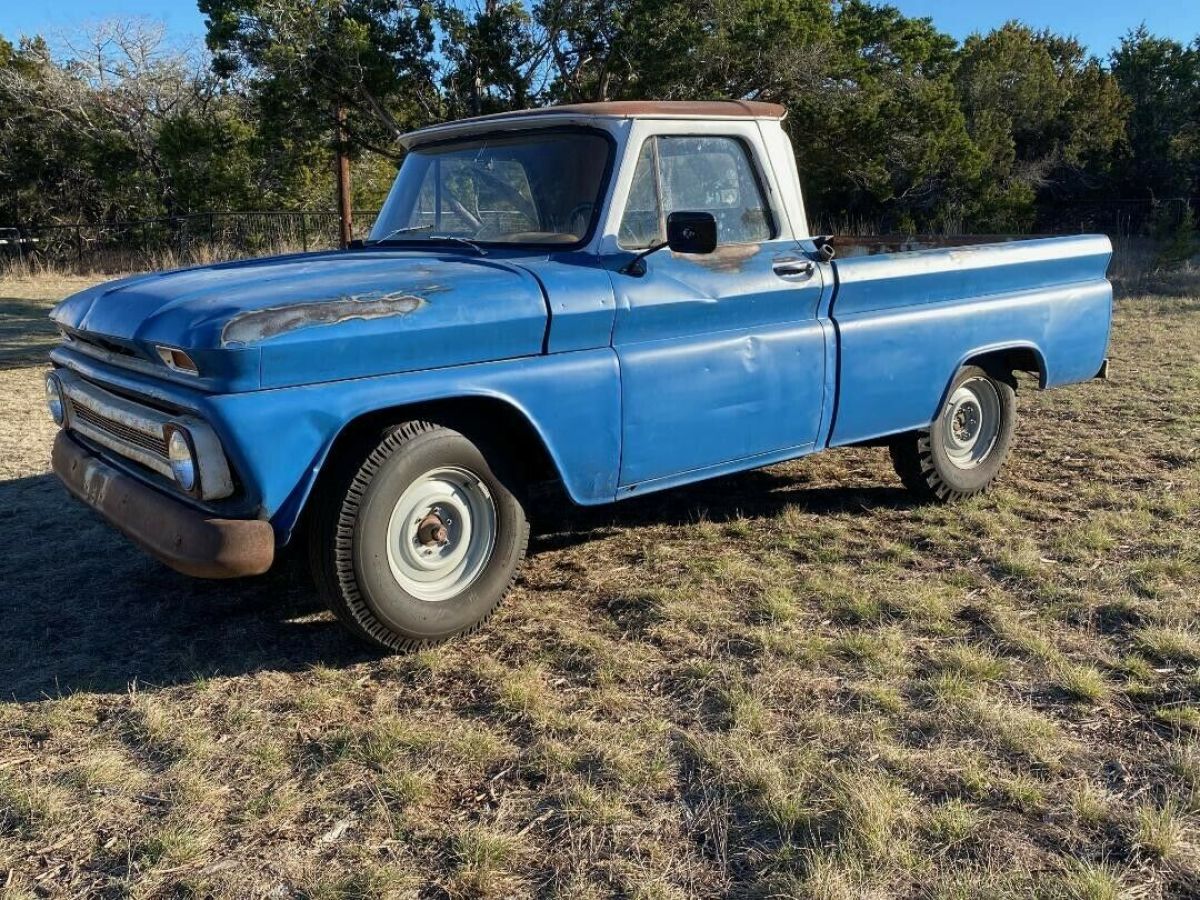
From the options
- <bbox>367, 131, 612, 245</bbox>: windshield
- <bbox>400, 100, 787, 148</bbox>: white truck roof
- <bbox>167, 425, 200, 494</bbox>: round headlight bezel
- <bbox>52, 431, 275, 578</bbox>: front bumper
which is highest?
<bbox>400, 100, 787, 148</bbox>: white truck roof

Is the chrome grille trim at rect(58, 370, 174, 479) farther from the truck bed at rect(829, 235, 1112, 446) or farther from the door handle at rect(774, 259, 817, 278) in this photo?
the truck bed at rect(829, 235, 1112, 446)

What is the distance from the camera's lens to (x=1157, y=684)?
328 cm

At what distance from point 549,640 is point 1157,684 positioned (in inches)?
80.9

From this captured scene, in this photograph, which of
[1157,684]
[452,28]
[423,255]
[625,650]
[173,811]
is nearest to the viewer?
[173,811]

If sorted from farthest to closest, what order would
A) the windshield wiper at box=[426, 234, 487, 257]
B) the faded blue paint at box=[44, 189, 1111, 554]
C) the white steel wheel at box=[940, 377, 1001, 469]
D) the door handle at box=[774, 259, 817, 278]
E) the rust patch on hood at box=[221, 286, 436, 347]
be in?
the white steel wheel at box=[940, 377, 1001, 469], the door handle at box=[774, 259, 817, 278], the windshield wiper at box=[426, 234, 487, 257], the faded blue paint at box=[44, 189, 1111, 554], the rust patch on hood at box=[221, 286, 436, 347]

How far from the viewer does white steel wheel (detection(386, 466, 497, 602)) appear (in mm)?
3494

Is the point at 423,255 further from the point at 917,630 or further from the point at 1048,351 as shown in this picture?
the point at 1048,351

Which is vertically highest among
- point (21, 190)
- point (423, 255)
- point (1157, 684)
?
point (21, 190)

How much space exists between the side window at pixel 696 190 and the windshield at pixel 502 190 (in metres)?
0.19

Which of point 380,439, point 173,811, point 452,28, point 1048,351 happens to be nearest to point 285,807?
point 173,811

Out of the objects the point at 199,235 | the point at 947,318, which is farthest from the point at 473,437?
the point at 199,235

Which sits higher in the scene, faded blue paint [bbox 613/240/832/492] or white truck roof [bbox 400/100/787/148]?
white truck roof [bbox 400/100/787/148]

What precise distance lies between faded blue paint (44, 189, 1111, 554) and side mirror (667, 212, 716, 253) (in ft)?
0.50

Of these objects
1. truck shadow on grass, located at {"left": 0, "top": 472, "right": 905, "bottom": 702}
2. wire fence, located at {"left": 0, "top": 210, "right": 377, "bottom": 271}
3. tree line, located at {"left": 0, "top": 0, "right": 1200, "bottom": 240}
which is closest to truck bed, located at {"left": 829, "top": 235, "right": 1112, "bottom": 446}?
truck shadow on grass, located at {"left": 0, "top": 472, "right": 905, "bottom": 702}
